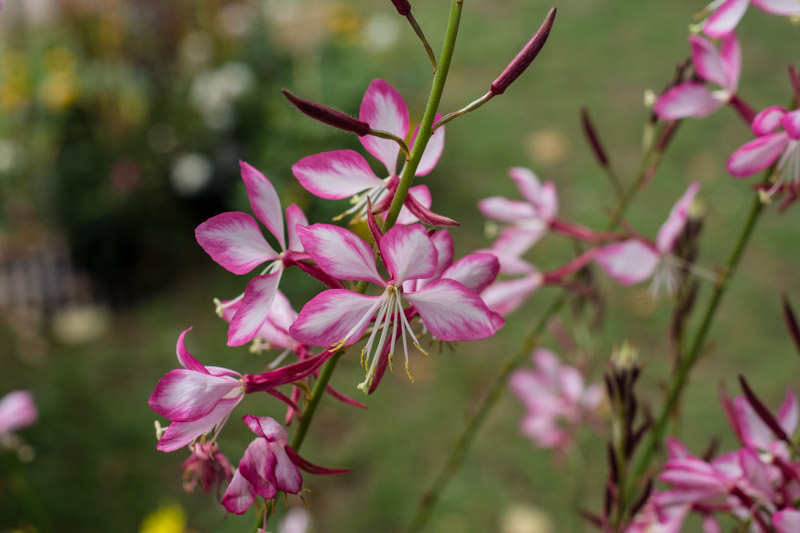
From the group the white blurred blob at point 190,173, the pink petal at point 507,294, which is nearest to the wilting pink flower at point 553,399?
the pink petal at point 507,294

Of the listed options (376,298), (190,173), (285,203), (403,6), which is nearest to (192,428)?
(376,298)

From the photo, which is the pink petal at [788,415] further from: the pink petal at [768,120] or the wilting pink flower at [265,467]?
the wilting pink flower at [265,467]

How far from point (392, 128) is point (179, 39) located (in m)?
3.13

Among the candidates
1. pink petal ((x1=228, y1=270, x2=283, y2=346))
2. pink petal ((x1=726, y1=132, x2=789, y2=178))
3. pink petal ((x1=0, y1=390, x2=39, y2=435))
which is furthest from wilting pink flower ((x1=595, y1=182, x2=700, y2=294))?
pink petal ((x1=0, y1=390, x2=39, y2=435))

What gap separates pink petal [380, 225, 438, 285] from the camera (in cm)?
38

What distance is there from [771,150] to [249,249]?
370mm

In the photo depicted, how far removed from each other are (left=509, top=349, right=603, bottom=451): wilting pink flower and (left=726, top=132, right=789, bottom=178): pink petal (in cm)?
54

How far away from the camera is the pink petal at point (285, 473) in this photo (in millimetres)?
401

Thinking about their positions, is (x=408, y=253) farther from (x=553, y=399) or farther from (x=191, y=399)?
(x=553, y=399)

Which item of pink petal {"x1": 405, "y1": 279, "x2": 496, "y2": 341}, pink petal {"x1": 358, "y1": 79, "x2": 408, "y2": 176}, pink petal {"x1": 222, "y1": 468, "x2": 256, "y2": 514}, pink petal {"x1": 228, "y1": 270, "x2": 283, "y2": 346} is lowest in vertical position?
pink petal {"x1": 222, "y1": 468, "x2": 256, "y2": 514}

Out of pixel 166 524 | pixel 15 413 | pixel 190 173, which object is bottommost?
pixel 190 173

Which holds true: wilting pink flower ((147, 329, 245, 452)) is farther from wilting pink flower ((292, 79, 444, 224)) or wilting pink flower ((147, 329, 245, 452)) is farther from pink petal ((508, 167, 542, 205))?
pink petal ((508, 167, 542, 205))

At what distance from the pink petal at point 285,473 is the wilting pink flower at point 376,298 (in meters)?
0.06

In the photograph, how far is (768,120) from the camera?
0.50 m
